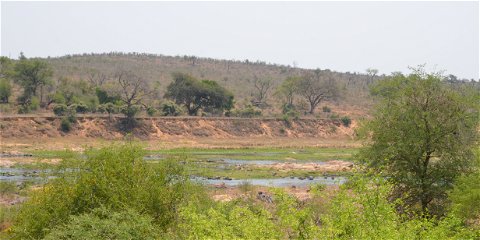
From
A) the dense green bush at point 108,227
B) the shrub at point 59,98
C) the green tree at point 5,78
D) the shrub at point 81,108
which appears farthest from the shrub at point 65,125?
the dense green bush at point 108,227

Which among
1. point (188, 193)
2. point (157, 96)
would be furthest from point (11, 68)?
point (188, 193)

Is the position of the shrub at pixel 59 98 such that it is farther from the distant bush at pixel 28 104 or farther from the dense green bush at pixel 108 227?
the dense green bush at pixel 108 227

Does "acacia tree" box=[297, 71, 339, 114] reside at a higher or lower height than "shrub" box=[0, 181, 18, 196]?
higher

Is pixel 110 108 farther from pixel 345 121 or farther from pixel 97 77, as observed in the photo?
pixel 345 121

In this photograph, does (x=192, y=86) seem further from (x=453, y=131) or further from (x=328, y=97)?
(x=453, y=131)

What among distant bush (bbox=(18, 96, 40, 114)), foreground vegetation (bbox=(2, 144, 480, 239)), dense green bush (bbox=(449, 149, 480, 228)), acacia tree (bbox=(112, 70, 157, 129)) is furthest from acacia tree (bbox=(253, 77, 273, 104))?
dense green bush (bbox=(449, 149, 480, 228))

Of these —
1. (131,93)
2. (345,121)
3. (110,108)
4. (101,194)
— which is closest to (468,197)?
(101,194)

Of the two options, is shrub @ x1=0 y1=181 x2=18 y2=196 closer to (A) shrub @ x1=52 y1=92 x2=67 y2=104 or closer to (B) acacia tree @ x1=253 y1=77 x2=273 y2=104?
(A) shrub @ x1=52 y1=92 x2=67 y2=104

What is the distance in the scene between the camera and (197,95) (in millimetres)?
100125

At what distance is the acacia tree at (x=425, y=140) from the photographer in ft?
93.9

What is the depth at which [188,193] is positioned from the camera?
26.6 m

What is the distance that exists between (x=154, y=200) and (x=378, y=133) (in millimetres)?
12580

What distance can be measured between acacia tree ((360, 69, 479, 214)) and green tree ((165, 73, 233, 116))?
6953cm

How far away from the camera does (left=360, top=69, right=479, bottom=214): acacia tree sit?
93.9 feet
